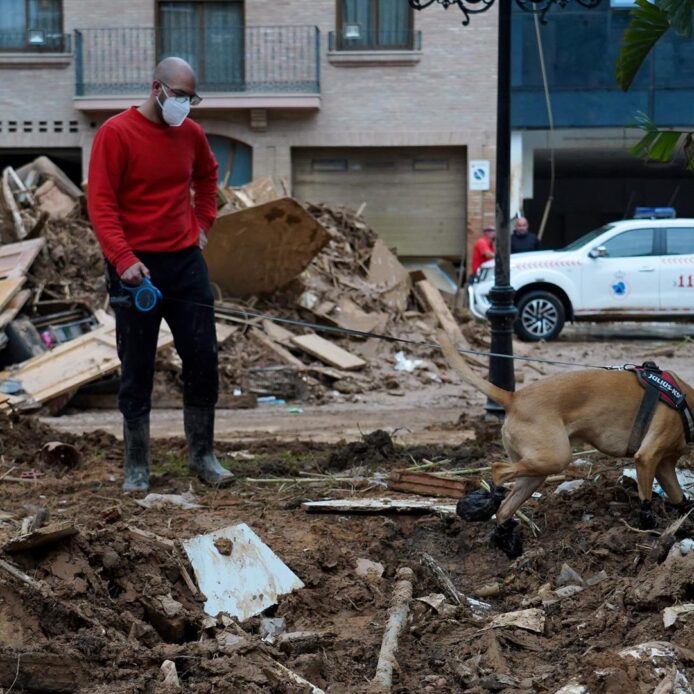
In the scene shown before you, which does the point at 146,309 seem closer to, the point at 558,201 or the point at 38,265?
the point at 38,265

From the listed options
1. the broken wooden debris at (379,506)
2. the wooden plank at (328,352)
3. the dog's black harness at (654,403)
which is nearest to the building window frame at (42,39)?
the wooden plank at (328,352)

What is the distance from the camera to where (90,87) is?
2892cm

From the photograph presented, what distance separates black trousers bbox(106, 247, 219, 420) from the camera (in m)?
7.73

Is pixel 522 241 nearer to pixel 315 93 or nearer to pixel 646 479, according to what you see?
pixel 315 93

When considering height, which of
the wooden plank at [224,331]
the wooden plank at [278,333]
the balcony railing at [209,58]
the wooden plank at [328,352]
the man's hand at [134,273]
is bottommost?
the wooden plank at [328,352]

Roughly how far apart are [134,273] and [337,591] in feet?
8.21

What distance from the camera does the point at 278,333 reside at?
51.9ft

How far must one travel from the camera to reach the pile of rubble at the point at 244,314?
13734 mm

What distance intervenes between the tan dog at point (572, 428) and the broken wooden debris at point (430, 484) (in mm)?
879

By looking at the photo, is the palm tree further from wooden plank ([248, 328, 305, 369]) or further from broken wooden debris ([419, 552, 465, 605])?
wooden plank ([248, 328, 305, 369])

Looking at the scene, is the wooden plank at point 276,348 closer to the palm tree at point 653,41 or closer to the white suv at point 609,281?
the white suv at point 609,281

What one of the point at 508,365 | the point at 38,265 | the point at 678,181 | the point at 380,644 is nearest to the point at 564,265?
the point at 38,265

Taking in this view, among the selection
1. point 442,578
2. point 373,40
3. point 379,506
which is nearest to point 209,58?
point 373,40

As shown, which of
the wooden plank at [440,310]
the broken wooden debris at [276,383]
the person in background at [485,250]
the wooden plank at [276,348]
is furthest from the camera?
the person in background at [485,250]
